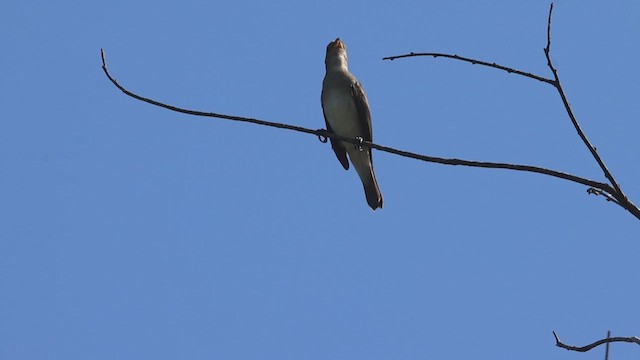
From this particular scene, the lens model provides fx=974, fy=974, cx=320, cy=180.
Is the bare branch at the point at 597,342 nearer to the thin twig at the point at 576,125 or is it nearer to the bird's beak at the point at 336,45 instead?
the thin twig at the point at 576,125

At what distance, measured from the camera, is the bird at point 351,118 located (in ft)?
29.3

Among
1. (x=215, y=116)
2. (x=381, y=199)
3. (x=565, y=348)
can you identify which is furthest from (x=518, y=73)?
(x=381, y=199)

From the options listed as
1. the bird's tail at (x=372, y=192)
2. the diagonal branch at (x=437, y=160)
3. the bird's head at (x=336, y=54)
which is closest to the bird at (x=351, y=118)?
the bird's tail at (x=372, y=192)

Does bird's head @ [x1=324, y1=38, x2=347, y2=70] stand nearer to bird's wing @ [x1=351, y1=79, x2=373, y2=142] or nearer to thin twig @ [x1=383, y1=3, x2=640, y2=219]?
bird's wing @ [x1=351, y1=79, x2=373, y2=142]

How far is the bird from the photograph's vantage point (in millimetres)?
8922

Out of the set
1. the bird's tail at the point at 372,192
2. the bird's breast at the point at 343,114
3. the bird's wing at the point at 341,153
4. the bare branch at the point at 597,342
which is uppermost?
the bird's breast at the point at 343,114

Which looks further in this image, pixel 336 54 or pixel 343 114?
pixel 336 54

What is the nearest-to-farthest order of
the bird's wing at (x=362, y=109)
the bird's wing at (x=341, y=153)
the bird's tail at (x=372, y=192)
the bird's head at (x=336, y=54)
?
1. the bird's tail at (x=372, y=192)
2. the bird's wing at (x=362, y=109)
3. the bird's wing at (x=341, y=153)
4. the bird's head at (x=336, y=54)

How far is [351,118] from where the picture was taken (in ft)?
29.3

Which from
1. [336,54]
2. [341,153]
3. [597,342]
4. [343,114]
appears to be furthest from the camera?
[336,54]

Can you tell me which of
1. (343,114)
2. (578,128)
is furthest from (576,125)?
(343,114)

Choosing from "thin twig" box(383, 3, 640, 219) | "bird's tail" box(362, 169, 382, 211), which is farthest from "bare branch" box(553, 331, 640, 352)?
"bird's tail" box(362, 169, 382, 211)

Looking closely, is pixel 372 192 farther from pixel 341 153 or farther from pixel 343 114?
pixel 343 114

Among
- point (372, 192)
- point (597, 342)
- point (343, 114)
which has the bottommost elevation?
point (597, 342)
